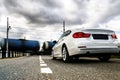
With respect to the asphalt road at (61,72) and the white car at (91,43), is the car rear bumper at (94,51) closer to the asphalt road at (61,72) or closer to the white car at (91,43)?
the white car at (91,43)

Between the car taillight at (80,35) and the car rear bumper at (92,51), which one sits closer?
the car rear bumper at (92,51)

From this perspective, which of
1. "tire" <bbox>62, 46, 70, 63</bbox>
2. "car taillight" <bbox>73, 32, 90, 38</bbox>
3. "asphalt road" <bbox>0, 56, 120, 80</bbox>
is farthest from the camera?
"tire" <bbox>62, 46, 70, 63</bbox>

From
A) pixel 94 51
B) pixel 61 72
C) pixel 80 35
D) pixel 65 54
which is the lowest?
pixel 61 72

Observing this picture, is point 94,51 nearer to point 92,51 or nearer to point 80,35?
point 92,51

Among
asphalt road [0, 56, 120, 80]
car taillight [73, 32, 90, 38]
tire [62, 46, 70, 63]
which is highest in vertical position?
car taillight [73, 32, 90, 38]

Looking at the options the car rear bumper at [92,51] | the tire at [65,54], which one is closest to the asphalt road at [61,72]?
the car rear bumper at [92,51]

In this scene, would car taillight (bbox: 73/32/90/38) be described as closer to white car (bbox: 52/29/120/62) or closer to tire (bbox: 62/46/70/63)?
white car (bbox: 52/29/120/62)

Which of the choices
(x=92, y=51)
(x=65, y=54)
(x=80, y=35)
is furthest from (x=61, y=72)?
(x=65, y=54)

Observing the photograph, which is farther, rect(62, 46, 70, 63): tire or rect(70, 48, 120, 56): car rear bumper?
rect(62, 46, 70, 63): tire

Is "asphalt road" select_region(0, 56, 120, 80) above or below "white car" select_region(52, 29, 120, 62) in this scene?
below

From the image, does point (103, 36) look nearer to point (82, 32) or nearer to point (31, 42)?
point (82, 32)

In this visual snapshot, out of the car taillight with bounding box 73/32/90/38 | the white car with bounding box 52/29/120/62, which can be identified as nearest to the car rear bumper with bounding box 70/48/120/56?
the white car with bounding box 52/29/120/62

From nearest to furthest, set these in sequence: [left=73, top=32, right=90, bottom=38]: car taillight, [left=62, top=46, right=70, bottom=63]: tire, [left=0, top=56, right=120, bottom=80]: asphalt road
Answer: [left=0, top=56, right=120, bottom=80]: asphalt road < [left=73, top=32, right=90, bottom=38]: car taillight < [left=62, top=46, right=70, bottom=63]: tire

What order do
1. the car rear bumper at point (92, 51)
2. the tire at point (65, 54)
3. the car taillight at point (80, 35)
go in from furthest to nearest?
1. the tire at point (65, 54)
2. the car taillight at point (80, 35)
3. the car rear bumper at point (92, 51)
